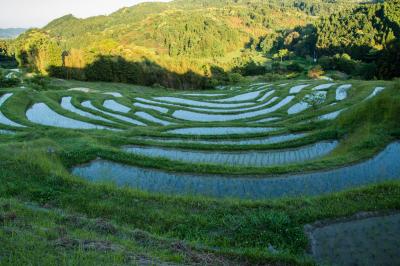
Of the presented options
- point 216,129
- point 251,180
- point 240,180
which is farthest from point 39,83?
point 251,180

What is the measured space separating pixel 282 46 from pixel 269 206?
6724 inches

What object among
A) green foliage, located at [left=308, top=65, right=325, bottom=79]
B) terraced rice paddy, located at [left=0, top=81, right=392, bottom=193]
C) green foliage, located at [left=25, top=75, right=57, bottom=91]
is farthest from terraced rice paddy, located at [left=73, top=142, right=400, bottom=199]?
green foliage, located at [left=308, top=65, right=325, bottom=79]

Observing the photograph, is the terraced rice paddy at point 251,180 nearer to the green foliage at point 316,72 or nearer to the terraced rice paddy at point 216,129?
the terraced rice paddy at point 216,129

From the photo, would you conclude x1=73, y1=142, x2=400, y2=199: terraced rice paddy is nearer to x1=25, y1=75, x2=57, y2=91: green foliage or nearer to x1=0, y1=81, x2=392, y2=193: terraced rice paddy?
x1=0, y1=81, x2=392, y2=193: terraced rice paddy

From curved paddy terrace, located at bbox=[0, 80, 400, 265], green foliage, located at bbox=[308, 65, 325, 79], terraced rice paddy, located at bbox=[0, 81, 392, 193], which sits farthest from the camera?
green foliage, located at bbox=[308, 65, 325, 79]

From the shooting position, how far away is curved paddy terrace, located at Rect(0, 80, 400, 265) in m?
10.4

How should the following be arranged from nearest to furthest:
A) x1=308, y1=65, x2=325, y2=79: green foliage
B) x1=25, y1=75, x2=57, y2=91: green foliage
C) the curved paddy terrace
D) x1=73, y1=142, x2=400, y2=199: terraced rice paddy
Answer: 1. the curved paddy terrace
2. x1=73, y1=142, x2=400, y2=199: terraced rice paddy
3. x1=25, y1=75, x2=57, y2=91: green foliage
4. x1=308, y1=65, x2=325, y2=79: green foliage

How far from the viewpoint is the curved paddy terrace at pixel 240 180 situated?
1038cm

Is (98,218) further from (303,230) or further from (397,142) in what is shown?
(397,142)

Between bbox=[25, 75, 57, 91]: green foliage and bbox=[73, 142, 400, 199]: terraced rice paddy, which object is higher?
bbox=[25, 75, 57, 91]: green foliage

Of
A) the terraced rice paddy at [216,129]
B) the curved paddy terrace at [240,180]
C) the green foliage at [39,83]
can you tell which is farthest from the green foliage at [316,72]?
the curved paddy terrace at [240,180]

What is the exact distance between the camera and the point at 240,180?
15547 millimetres

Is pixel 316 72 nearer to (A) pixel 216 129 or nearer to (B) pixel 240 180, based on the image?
(A) pixel 216 129

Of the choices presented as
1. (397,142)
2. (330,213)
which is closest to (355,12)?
(397,142)
